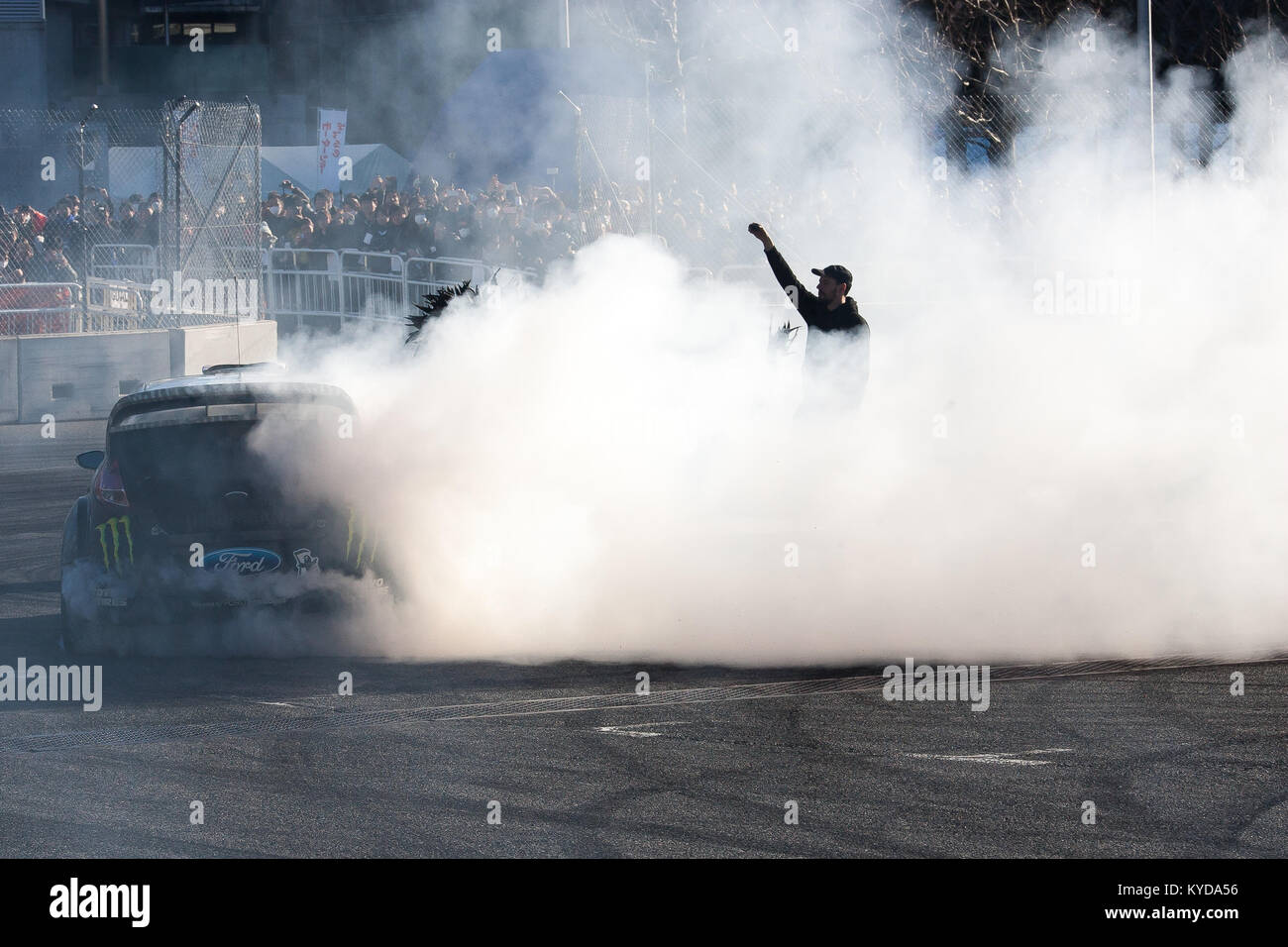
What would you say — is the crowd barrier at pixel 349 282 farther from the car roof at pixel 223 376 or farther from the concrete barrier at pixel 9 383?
the car roof at pixel 223 376

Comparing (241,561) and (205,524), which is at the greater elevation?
(205,524)

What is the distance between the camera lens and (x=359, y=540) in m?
7.90

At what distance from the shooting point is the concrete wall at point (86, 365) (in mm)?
17000

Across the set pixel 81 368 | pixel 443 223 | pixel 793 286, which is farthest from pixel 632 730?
pixel 443 223

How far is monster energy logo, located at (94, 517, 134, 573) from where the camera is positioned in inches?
304

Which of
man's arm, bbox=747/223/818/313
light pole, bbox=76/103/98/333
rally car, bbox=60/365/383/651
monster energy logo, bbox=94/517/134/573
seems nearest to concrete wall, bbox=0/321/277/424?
light pole, bbox=76/103/98/333

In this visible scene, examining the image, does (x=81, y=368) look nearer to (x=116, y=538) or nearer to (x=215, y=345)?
(x=215, y=345)

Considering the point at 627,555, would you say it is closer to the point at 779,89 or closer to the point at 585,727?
the point at 585,727

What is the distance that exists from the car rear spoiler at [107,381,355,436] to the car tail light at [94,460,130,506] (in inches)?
8.4

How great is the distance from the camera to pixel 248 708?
22.1 feet

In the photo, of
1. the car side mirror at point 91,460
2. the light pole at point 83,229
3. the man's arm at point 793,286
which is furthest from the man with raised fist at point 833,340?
the light pole at point 83,229

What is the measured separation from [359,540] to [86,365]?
34.7ft
